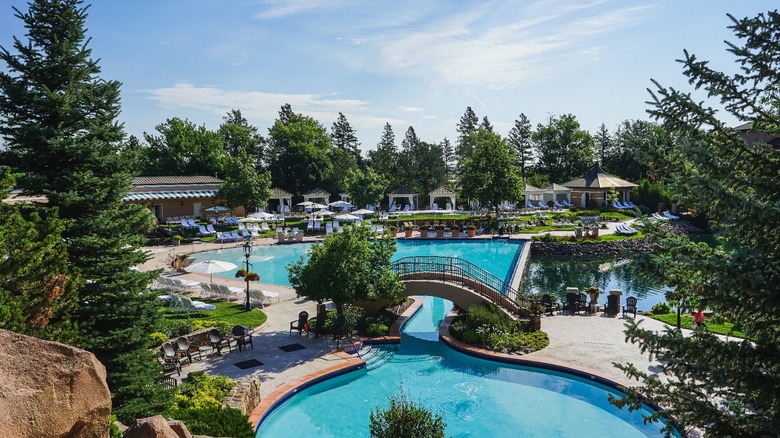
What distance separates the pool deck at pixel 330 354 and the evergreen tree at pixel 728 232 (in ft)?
24.8

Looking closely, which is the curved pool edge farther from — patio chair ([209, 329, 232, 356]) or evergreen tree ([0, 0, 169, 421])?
patio chair ([209, 329, 232, 356])

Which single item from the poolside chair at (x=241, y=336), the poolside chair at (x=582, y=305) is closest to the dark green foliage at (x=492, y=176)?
the poolside chair at (x=582, y=305)

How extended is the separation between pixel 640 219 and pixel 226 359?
1331 cm

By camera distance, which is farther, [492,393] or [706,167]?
[492,393]

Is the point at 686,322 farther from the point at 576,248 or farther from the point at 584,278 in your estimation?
the point at 576,248

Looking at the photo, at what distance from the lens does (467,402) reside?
13.9 metres

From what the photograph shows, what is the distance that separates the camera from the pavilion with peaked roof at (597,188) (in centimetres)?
6050

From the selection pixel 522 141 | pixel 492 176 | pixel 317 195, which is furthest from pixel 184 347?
pixel 522 141

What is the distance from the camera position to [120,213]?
11133 millimetres

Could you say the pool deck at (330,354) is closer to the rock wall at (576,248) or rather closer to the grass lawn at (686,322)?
the grass lawn at (686,322)

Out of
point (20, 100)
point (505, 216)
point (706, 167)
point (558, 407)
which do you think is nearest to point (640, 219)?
point (706, 167)

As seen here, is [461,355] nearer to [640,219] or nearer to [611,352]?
[611,352]

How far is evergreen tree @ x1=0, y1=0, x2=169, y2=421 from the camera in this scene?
10.1 m

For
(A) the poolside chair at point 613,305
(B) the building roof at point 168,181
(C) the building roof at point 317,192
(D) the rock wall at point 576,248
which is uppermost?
(B) the building roof at point 168,181
